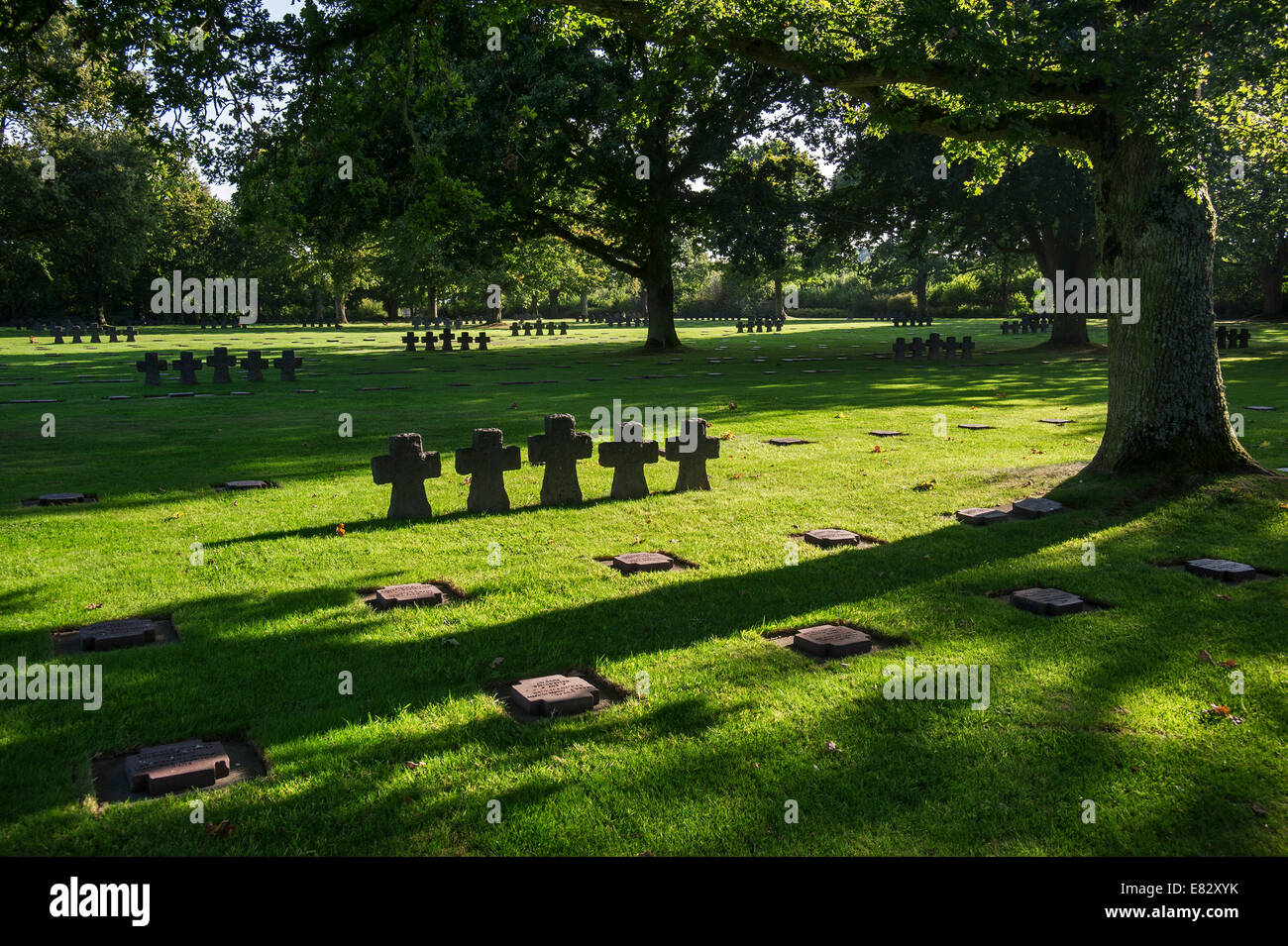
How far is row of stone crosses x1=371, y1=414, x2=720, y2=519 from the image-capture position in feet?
28.1

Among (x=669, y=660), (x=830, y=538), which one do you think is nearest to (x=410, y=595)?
(x=669, y=660)

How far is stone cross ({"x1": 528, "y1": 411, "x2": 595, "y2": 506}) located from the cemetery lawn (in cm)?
33

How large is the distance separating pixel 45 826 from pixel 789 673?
340 cm

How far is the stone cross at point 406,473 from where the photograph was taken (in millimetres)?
8469

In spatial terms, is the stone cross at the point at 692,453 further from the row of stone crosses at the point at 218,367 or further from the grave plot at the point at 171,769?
the row of stone crosses at the point at 218,367

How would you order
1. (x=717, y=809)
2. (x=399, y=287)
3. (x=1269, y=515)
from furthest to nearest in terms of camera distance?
(x=399, y=287)
(x=1269, y=515)
(x=717, y=809)

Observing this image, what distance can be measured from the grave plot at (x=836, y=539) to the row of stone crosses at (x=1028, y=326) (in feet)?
145

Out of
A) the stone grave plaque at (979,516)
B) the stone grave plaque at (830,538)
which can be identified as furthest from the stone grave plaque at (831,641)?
the stone grave plaque at (979,516)

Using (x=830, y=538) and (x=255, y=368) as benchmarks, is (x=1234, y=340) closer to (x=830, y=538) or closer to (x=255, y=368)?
(x=830, y=538)

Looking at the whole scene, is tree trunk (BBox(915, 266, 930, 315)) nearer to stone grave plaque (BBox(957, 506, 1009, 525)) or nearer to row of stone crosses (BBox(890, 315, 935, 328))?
row of stone crosses (BBox(890, 315, 935, 328))

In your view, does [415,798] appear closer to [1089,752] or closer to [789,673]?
[789,673]

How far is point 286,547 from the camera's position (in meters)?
7.59

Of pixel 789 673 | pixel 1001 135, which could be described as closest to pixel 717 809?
pixel 789 673

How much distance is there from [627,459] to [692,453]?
28.1 inches
